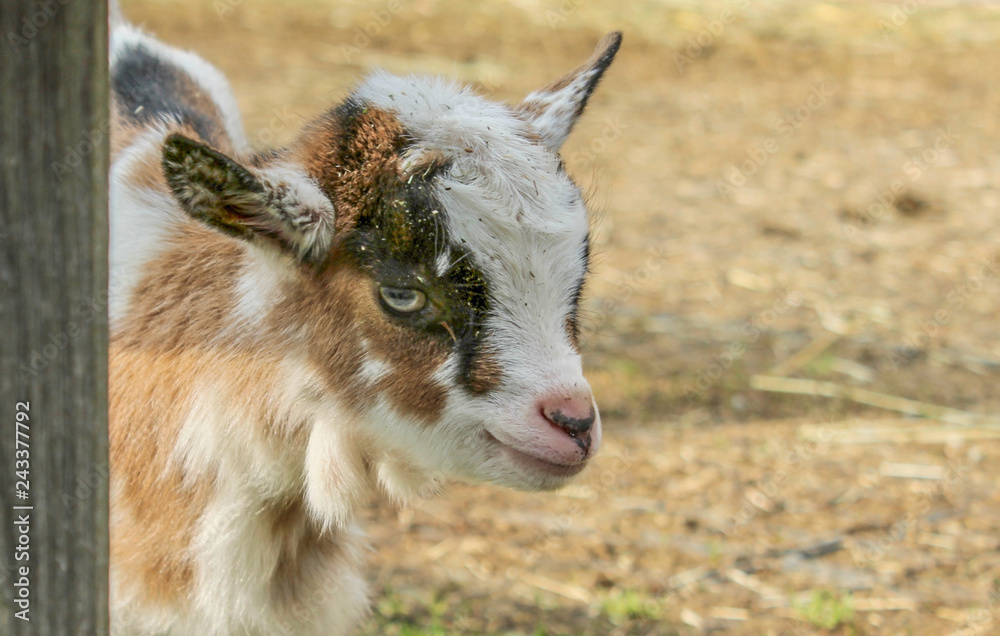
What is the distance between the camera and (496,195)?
102 inches

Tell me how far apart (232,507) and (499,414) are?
2.76 feet

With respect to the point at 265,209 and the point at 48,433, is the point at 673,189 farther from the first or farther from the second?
the point at 48,433

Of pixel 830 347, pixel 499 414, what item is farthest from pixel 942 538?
pixel 499 414

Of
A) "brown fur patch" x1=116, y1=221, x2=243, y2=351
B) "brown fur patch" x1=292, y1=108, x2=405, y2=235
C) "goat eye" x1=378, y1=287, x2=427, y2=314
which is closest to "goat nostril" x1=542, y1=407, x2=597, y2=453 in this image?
"goat eye" x1=378, y1=287, x2=427, y2=314

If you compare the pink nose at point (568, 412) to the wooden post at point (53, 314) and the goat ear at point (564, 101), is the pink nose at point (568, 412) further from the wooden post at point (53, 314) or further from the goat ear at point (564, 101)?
the wooden post at point (53, 314)

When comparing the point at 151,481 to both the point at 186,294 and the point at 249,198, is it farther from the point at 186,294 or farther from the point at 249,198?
the point at 249,198

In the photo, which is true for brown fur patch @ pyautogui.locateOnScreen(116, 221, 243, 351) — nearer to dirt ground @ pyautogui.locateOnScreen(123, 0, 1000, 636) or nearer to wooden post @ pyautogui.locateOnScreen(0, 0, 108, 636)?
dirt ground @ pyautogui.locateOnScreen(123, 0, 1000, 636)

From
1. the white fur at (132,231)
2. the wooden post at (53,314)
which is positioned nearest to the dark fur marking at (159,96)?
the white fur at (132,231)

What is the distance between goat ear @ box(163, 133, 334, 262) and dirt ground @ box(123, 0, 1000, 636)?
0.73m

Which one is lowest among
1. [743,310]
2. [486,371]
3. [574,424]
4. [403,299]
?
[743,310]

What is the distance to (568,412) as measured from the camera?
2.50 metres

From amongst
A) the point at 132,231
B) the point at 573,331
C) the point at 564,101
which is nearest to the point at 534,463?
the point at 573,331

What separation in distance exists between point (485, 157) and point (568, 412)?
0.67m

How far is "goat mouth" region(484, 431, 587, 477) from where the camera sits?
2.55 m
